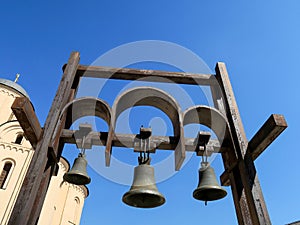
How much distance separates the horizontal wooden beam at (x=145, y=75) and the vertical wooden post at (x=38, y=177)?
613 millimetres

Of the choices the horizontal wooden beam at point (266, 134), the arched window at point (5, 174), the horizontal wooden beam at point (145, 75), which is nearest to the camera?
the horizontal wooden beam at point (266, 134)

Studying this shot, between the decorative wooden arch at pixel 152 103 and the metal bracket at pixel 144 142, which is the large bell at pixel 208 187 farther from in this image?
the metal bracket at pixel 144 142

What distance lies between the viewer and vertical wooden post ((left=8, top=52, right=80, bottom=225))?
2.16m

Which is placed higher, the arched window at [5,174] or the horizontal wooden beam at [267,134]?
the arched window at [5,174]

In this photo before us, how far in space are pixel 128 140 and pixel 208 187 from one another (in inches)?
43.2

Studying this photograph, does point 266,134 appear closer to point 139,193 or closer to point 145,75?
point 139,193

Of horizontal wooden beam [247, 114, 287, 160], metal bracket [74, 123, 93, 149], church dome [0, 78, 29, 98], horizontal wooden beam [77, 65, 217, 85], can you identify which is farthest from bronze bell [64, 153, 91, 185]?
church dome [0, 78, 29, 98]

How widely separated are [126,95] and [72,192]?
63.8 feet

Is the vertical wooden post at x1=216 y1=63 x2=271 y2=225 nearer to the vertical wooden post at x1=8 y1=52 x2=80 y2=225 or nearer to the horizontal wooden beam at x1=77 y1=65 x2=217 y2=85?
the horizontal wooden beam at x1=77 y1=65 x2=217 y2=85

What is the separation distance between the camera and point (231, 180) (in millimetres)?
3027

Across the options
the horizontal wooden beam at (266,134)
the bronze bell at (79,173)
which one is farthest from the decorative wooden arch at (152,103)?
the horizontal wooden beam at (266,134)

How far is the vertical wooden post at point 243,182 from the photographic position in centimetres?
242

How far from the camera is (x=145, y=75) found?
3.75 m

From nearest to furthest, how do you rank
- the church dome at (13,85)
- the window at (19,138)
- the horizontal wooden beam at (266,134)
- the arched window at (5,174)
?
the horizontal wooden beam at (266,134), the arched window at (5,174), the window at (19,138), the church dome at (13,85)
